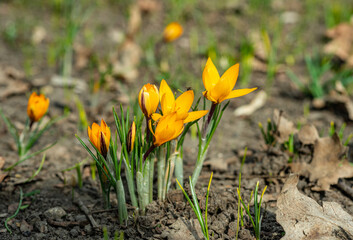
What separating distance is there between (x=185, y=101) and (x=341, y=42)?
8.83 ft

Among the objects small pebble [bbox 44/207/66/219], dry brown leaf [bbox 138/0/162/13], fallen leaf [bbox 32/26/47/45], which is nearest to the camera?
small pebble [bbox 44/207/66/219]

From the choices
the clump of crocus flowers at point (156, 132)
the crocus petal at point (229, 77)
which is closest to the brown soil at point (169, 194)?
the clump of crocus flowers at point (156, 132)

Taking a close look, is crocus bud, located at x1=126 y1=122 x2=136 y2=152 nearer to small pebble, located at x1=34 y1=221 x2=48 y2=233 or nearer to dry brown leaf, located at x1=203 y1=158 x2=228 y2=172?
small pebble, located at x1=34 y1=221 x2=48 y2=233

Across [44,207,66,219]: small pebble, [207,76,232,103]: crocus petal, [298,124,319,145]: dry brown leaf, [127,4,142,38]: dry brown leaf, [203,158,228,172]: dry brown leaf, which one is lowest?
[44,207,66,219]: small pebble

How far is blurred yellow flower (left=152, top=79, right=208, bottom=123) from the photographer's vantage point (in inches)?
54.2

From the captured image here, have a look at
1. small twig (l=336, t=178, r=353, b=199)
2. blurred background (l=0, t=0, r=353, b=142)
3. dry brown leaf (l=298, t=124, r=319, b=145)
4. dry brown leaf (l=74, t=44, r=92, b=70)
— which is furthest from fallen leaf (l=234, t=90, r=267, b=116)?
dry brown leaf (l=74, t=44, r=92, b=70)

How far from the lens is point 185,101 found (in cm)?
141

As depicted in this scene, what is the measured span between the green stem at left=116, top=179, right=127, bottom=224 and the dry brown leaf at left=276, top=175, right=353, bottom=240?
0.62m

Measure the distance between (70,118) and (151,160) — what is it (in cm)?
142

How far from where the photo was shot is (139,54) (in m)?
3.70

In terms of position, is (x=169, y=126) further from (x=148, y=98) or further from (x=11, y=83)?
(x=11, y=83)

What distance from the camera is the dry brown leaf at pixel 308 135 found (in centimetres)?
201

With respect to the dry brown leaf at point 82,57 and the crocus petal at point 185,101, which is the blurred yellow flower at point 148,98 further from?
the dry brown leaf at point 82,57

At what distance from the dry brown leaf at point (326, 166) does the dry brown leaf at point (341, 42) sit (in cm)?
168
